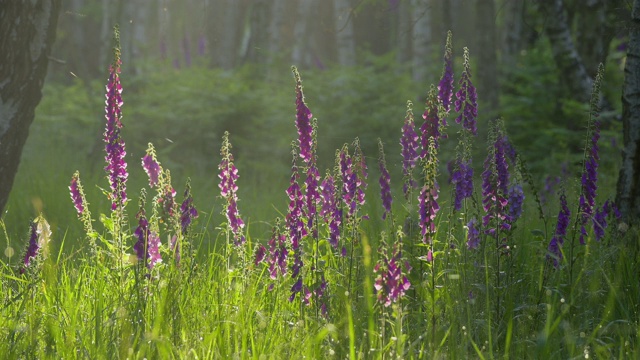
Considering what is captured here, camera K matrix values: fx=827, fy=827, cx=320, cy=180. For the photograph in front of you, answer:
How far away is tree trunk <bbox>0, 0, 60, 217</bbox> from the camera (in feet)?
19.0

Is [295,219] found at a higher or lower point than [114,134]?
lower

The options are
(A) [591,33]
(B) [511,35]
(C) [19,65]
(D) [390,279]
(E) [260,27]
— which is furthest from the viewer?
(B) [511,35]

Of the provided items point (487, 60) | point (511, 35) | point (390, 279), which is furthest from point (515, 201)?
point (511, 35)

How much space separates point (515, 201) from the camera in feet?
14.7

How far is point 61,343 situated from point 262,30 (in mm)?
18228

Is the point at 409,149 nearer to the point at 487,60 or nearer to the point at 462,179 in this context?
the point at 462,179

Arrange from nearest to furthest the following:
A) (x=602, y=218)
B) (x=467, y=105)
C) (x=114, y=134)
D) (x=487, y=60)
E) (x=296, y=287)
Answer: (x=296, y=287)
(x=114, y=134)
(x=467, y=105)
(x=602, y=218)
(x=487, y=60)

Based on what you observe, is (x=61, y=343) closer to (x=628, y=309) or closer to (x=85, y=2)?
(x=628, y=309)

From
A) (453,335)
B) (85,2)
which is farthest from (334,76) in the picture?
(85,2)

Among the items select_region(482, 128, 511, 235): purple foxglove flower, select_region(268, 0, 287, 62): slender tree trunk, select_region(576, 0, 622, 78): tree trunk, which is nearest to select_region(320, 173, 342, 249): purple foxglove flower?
select_region(482, 128, 511, 235): purple foxglove flower

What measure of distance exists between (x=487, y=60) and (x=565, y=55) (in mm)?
2133

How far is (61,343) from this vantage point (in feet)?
11.8

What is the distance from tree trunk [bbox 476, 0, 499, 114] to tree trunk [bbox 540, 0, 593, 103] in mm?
1574

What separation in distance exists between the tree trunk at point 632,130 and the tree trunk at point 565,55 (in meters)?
7.09
